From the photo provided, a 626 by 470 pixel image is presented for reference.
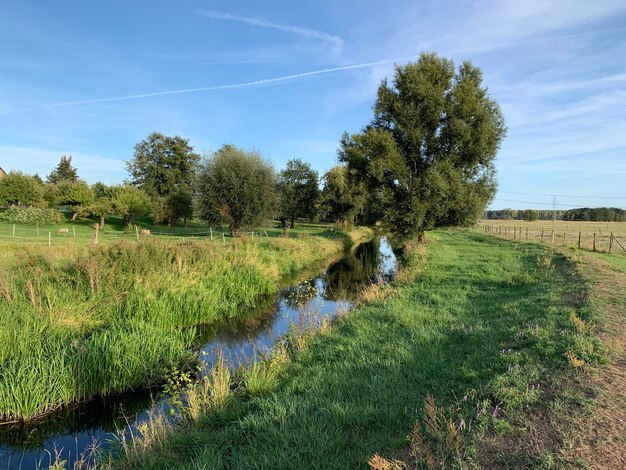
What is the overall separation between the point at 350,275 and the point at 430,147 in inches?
467

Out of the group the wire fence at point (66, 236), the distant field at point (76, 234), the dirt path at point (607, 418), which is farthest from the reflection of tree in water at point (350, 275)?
the dirt path at point (607, 418)

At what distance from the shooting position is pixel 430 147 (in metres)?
27.2

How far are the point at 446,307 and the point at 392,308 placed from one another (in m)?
1.62

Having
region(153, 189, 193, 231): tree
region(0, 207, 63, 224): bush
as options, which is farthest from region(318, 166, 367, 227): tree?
region(0, 207, 63, 224): bush

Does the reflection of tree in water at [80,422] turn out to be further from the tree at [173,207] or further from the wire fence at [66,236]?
the tree at [173,207]

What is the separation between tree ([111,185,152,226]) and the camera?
44.8 m

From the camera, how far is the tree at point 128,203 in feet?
147

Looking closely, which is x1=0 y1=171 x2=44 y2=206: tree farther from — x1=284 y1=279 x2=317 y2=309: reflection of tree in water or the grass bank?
x1=284 y1=279 x2=317 y2=309: reflection of tree in water

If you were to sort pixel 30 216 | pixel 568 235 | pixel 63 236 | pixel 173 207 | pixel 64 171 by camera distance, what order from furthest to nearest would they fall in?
1. pixel 64 171
2. pixel 173 207
3. pixel 568 235
4. pixel 30 216
5. pixel 63 236

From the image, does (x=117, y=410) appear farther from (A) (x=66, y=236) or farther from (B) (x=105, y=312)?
(A) (x=66, y=236)

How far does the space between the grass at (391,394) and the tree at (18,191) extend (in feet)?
185

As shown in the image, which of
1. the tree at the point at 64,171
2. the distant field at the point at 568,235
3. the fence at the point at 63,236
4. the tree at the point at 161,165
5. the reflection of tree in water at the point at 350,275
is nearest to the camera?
the reflection of tree in water at the point at 350,275

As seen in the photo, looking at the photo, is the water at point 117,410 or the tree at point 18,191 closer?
the water at point 117,410

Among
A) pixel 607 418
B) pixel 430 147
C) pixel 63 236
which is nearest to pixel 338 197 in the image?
pixel 430 147
